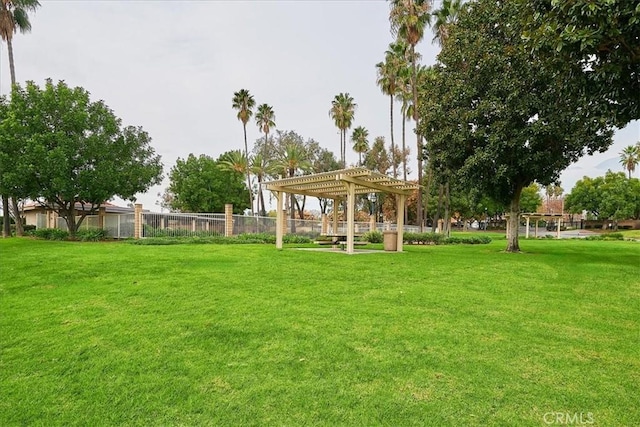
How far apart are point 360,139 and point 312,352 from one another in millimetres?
33820

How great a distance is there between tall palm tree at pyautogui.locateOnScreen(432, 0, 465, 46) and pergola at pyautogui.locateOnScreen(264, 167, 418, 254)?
503 inches

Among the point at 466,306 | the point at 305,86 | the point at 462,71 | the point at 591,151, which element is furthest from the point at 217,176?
the point at 466,306

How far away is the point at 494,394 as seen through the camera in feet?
9.21

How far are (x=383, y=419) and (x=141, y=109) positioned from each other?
86.1ft

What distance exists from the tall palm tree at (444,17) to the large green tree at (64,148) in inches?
770

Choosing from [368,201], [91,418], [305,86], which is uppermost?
[305,86]

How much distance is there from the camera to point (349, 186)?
1204 centimetres

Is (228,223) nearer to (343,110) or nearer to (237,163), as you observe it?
(237,163)

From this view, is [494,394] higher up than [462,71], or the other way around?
[462,71]

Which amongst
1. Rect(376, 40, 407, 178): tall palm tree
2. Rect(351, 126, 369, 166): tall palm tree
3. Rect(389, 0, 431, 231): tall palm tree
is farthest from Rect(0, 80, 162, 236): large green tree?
Rect(351, 126, 369, 166): tall palm tree

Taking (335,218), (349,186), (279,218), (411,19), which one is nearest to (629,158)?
(411,19)

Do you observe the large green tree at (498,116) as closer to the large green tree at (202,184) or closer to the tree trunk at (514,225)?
the tree trunk at (514,225)

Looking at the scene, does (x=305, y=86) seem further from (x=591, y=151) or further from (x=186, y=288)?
(x=186, y=288)

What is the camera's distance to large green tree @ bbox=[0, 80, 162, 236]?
1630 centimetres
